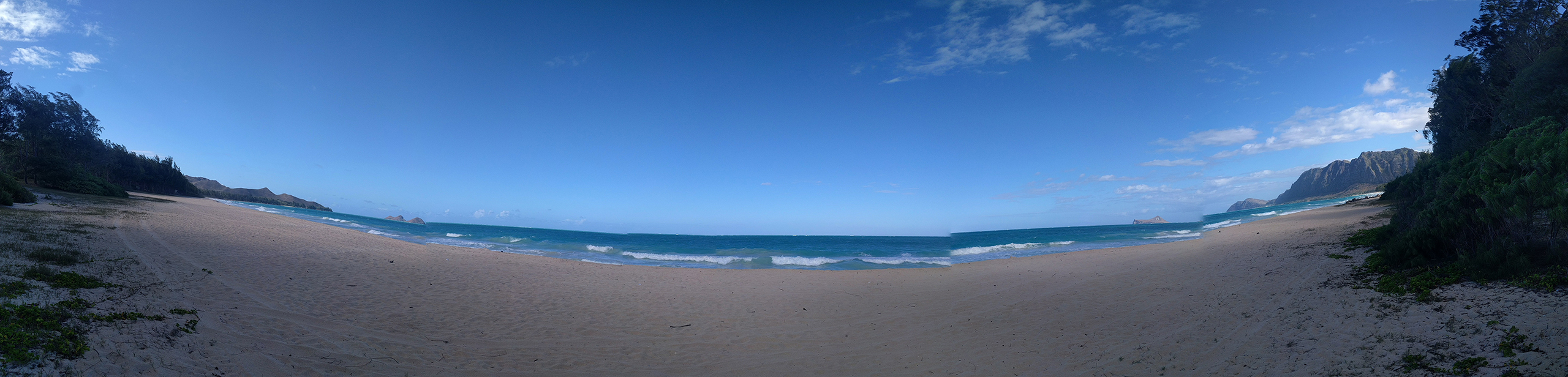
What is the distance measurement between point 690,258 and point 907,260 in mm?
10561

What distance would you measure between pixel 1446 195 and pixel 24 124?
79697mm

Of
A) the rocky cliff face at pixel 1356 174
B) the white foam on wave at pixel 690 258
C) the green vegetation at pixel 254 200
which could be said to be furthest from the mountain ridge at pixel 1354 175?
the green vegetation at pixel 254 200

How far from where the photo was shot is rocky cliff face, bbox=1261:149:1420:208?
9619cm

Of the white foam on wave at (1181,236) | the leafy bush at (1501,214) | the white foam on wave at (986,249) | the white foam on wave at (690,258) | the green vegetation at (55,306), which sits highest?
the leafy bush at (1501,214)

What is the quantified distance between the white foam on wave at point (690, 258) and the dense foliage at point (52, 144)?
1831 inches

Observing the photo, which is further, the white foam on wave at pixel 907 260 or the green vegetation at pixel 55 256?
the white foam on wave at pixel 907 260

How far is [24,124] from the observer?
40344mm

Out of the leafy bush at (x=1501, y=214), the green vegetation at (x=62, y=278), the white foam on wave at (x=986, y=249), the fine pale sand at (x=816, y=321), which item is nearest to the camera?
the fine pale sand at (x=816, y=321)

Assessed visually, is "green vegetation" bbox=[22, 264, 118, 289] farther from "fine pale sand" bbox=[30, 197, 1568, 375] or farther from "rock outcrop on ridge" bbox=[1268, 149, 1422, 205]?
"rock outcrop on ridge" bbox=[1268, 149, 1422, 205]

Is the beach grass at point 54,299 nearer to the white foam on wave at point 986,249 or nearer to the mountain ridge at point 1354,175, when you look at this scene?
the white foam on wave at point 986,249

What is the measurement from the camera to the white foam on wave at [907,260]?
21.4 meters

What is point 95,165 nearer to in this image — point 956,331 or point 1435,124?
point 956,331

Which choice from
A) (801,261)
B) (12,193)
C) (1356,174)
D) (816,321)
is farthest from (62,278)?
(1356,174)

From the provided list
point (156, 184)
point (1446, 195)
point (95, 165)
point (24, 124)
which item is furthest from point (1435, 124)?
point (156, 184)
